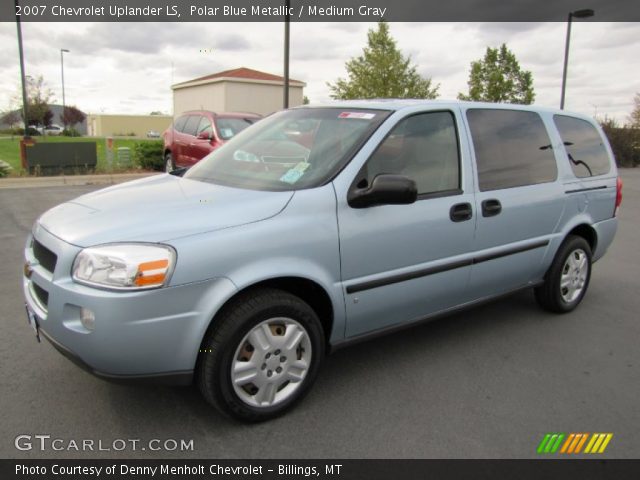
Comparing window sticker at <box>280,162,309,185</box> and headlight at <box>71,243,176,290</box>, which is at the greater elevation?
window sticker at <box>280,162,309,185</box>

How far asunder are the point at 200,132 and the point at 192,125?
653mm

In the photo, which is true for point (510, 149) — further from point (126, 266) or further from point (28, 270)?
point (28, 270)

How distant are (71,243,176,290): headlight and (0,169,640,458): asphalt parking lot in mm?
851

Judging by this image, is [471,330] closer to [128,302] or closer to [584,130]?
[584,130]

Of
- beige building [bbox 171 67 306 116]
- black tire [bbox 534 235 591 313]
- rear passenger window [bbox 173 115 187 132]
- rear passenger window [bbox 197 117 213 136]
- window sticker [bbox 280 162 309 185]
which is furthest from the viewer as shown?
beige building [bbox 171 67 306 116]

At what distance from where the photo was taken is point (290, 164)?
3316mm

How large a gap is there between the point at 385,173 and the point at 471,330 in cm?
178

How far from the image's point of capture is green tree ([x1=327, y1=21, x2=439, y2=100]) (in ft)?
86.4

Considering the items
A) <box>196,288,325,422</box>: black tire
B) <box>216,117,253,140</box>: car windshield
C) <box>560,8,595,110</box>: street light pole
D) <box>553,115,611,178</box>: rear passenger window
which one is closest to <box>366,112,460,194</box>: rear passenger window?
<box>196,288,325,422</box>: black tire

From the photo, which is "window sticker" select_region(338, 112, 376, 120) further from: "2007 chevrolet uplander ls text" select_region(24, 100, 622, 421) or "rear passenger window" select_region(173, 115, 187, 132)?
"rear passenger window" select_region(173, 115, 187, 132)

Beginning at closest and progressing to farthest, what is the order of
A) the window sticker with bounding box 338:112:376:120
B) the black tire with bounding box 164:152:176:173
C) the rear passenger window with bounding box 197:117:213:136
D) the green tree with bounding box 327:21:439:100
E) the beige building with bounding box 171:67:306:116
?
the window sticker with bounding box 338:112:376:120 → the rear passenger window with bounding box 197:117:213:136 → the black tire with bounding box 164:152:176:173 → the green tree with bounding box 327:21:439:100 → the beige building with bounding box 171:67:306:116

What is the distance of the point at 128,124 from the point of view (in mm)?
80250
